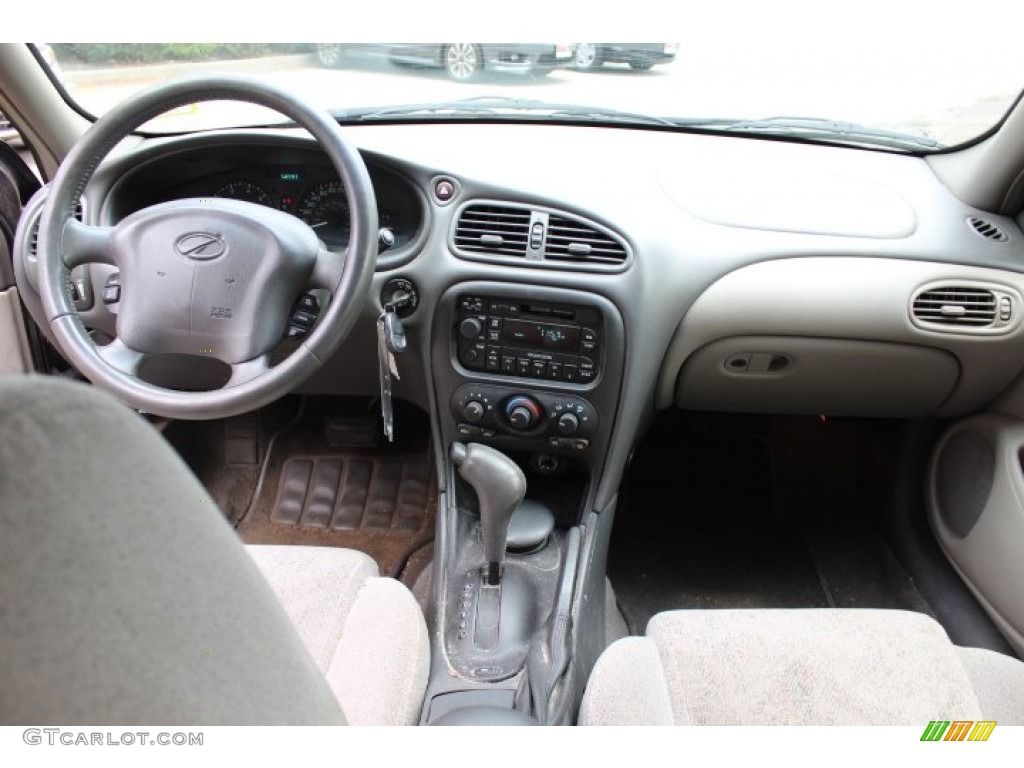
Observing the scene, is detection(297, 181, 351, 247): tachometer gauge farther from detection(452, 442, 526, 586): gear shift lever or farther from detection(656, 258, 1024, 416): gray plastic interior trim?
detection(656, 258, 1024, 416): gray plastic interior trim

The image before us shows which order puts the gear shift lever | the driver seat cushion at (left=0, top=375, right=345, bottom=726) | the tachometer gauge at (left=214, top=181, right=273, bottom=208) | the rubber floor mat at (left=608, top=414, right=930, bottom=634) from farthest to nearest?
→ the rubber floor mat at (left=608, top=414, right=930, bottom=634)
the tachometer gauge at (left=214, top=181, right=273, bottom=208)
the gear shift lever
the driver seat cushion at (left=0, top=375, right=345, bottom=726)

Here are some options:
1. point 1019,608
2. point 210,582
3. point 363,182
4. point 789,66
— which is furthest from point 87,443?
point 1019,608

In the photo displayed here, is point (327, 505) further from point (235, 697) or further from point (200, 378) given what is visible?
point (235, 697)

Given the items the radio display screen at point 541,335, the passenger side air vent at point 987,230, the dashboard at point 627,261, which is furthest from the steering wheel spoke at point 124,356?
the passenger side air vent at point 987,230

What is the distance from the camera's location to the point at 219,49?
1.44 metres

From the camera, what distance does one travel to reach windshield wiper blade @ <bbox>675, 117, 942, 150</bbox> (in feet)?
5.24

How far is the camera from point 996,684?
1.12 m

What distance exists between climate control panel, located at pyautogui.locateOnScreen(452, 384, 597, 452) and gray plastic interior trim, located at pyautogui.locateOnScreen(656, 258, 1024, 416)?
24 centimetres

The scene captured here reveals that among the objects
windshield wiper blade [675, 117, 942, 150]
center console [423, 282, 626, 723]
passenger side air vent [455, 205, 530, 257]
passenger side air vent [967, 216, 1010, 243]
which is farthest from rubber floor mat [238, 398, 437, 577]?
passenger side air vent [967, 216, 1010, 243]

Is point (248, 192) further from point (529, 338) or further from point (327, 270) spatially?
point (529, 338)

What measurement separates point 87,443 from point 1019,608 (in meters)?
1.75
